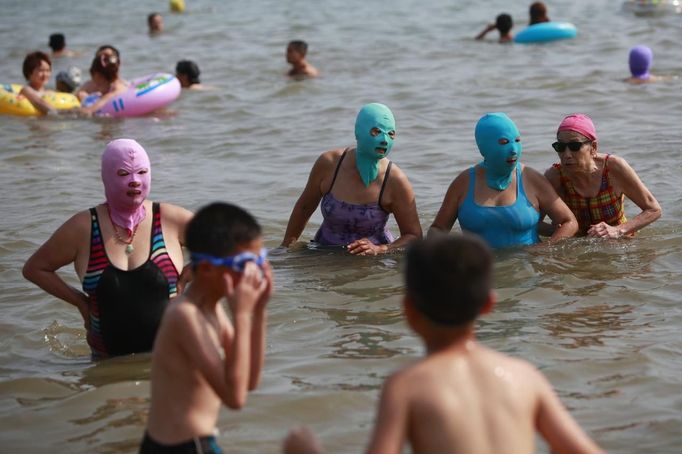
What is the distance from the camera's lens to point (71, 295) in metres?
5.60

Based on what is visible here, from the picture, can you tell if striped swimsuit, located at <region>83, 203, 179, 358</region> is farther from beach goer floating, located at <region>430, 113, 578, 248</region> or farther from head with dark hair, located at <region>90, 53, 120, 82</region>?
head with dark hair, located at <region>90, 53, 120, 82</region>

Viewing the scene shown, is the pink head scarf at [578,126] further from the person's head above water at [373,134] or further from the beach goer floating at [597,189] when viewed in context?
the person's head above water at [373,134]

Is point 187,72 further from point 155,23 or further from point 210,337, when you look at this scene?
point 210,337

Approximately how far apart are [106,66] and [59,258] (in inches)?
353

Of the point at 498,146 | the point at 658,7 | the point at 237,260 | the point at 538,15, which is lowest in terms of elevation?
the point at 658,7

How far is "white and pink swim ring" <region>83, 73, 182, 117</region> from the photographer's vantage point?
570 inches

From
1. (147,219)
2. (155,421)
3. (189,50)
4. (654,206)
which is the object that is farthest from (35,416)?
(189,50)

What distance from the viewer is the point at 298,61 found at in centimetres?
1717

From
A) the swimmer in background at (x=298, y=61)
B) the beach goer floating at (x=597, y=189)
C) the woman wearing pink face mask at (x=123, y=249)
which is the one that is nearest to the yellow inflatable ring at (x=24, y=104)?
the swimmer in background at (x=298, y=61)

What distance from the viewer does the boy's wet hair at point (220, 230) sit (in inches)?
143

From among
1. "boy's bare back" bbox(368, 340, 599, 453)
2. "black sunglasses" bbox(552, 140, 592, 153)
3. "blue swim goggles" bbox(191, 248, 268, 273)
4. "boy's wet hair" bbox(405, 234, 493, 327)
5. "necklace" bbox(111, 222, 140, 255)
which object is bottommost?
"black sunglasses" bbox(552, 140, 592, 153)

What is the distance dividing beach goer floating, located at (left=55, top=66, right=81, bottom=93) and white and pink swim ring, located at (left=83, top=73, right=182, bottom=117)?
3.78 ft

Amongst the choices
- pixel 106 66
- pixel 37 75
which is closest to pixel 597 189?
pixel 106 66

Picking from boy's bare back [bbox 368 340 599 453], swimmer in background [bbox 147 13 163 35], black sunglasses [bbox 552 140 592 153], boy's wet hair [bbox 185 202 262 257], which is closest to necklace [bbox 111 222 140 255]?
boy's wet hair [bbox 185 202 262 257]
